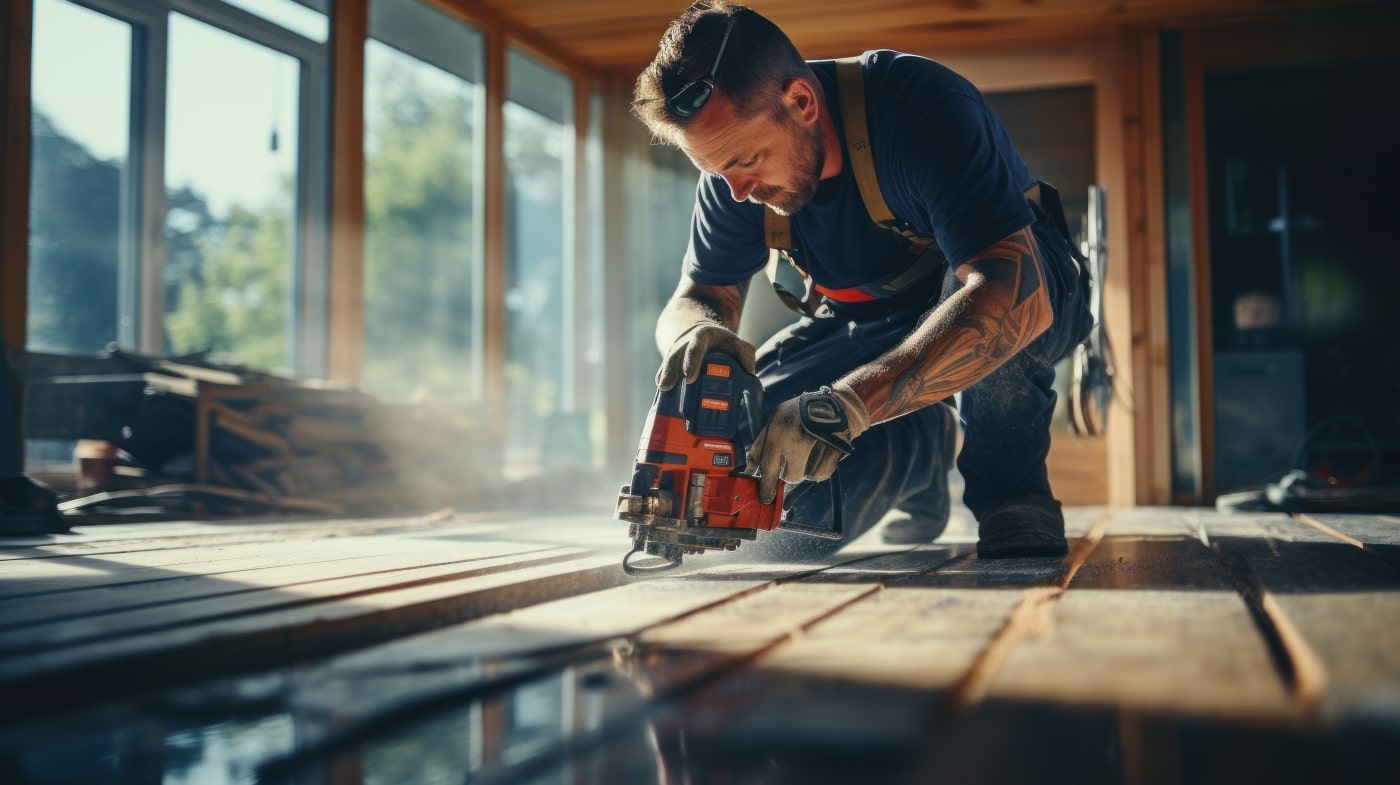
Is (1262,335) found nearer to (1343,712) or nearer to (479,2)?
(479,2)

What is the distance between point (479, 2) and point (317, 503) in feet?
9.62

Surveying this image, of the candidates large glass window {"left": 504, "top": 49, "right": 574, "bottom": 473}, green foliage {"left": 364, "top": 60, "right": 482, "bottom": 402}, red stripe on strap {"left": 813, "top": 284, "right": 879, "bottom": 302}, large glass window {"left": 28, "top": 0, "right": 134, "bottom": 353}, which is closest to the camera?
red stripe on strap {"left": 813, "top": 284, "right": 879, "bottom": 302}

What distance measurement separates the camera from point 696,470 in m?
1.67

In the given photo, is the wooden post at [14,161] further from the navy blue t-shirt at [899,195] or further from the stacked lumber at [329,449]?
the navy blue t-shirt at [899,195]

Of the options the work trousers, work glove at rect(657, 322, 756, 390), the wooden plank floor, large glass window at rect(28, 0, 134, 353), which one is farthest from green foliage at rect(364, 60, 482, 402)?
the wooden plank floor

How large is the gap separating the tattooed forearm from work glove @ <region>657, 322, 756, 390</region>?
1.32 feet

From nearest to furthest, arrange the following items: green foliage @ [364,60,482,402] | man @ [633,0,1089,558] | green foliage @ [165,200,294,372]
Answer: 1. man @ [633,0,1089,558]
2. green foliage @ [165,200,294,372]
3. green foliage @ [364,60,482,402]

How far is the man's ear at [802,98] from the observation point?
76.1 inches

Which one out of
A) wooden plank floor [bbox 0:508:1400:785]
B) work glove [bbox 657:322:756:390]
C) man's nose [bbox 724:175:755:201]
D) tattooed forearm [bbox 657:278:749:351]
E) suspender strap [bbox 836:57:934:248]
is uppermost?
suspender strap [bbox 836:57:934:248]

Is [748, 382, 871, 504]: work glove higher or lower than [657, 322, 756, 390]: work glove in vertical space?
lower

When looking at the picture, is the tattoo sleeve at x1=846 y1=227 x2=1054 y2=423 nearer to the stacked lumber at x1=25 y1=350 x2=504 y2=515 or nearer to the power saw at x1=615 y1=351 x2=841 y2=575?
the power saw at x1=615 y1=351 x2=841 y2=575

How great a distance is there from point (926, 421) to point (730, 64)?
1.00m

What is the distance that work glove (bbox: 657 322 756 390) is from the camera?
170 centimetres

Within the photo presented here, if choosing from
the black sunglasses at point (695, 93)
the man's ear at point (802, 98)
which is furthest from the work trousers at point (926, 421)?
the black sunglasses at point (695, 93)
